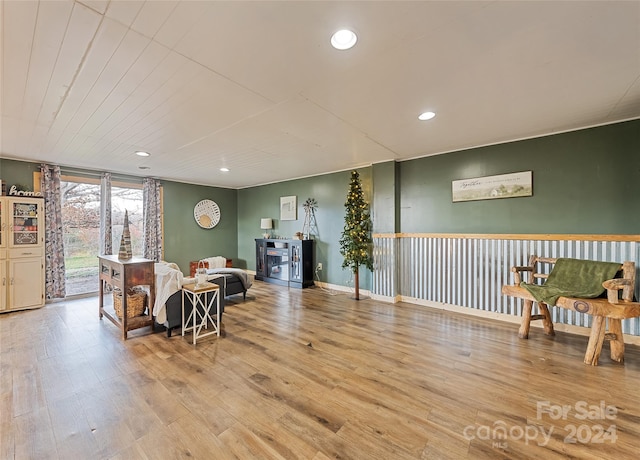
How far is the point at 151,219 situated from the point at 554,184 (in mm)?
7299

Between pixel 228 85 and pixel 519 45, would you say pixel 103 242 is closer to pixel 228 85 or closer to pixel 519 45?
pixel 228 85

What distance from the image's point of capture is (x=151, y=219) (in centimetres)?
599

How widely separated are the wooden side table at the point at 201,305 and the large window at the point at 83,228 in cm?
340

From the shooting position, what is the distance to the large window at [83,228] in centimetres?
507

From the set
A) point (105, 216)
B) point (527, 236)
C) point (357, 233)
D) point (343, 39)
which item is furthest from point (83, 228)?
point (527, 236)

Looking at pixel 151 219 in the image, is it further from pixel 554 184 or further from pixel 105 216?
pixel 554 184

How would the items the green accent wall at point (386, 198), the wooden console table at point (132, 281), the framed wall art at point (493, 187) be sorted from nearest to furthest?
the wooden console table at point (132, 281) → the framed wall art at point (493, 187) → the green accent wall at point (386, 198)

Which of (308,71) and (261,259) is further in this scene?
(261,259)

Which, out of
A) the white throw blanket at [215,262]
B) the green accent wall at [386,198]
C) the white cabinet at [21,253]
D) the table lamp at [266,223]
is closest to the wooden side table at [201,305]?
the white throw blanket at [215,262]

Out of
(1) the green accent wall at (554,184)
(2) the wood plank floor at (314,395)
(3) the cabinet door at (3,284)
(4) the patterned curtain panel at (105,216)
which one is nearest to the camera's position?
(2) the wood plank floor at (314,395)

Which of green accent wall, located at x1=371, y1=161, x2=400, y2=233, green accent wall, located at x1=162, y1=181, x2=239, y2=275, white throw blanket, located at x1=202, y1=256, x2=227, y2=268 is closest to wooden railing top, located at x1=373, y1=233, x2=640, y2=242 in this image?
green accent wall, located at x1=371, y1=161, x2=400, y2=233

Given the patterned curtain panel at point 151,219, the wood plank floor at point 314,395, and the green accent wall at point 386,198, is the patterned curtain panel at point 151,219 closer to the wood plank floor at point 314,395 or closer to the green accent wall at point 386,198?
the wood plank floor at point 314,395

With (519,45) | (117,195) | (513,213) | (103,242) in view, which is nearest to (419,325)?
(513,213)

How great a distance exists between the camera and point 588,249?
10.4 ft
